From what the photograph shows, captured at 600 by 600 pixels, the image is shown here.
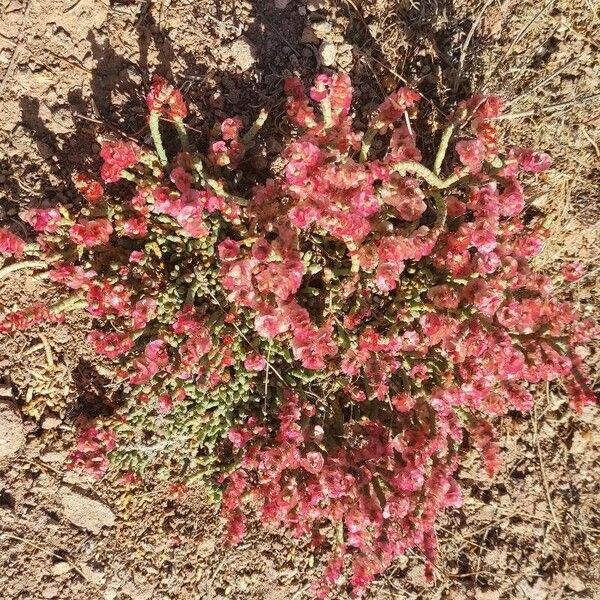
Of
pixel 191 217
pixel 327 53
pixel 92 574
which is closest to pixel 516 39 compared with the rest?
pixel 327 53

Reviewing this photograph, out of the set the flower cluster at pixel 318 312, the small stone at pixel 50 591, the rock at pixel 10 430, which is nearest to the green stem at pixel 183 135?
the flower cluster at pixel 318 312

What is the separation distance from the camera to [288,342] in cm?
313

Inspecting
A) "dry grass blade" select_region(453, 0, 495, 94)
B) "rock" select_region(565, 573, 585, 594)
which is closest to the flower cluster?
"dry grass blade" select_region(453, 0, 495, 94)

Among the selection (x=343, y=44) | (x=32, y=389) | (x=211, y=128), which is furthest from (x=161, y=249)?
(x=343, y=44)

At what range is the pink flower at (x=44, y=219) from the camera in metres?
2.95

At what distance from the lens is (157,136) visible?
2.92 metres

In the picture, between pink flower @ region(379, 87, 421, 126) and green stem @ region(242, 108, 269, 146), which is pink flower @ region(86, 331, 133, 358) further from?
pink flower @ region(379, 87, 421, 126)

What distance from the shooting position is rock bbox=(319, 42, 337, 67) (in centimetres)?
339

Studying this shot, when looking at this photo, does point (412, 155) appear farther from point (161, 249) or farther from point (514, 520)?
point (514, 520)

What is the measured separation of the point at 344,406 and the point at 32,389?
1.73 meters

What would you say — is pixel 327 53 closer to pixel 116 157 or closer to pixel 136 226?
pixel 116 157

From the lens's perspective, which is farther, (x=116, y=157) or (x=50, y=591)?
(x=50, y=591)

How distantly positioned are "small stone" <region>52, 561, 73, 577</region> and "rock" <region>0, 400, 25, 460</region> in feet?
2.15

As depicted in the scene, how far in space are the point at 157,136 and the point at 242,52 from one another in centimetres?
83
